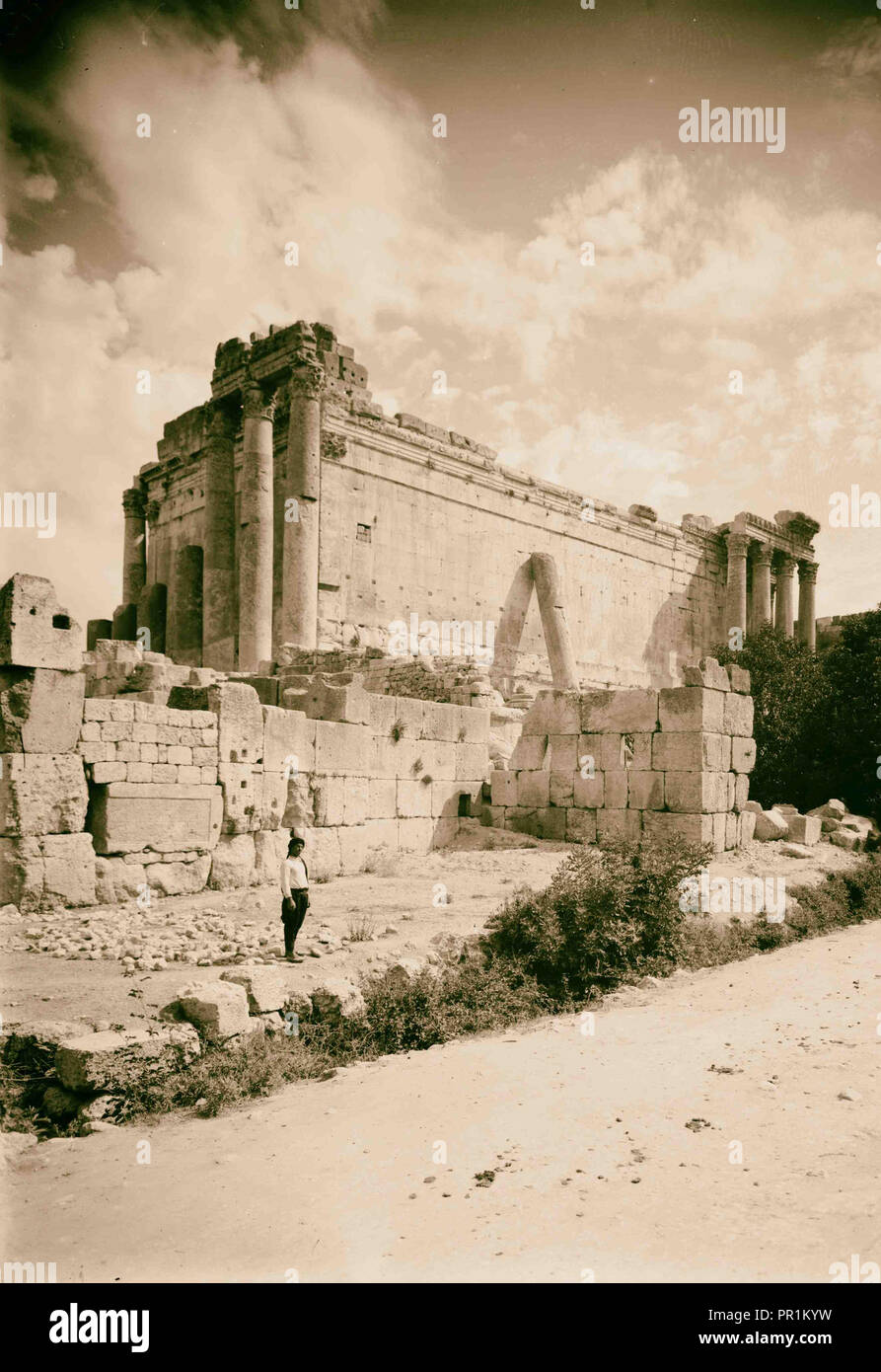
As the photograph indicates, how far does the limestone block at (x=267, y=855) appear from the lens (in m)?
10.6

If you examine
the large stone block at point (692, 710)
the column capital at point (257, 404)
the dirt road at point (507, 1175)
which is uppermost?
the column capital at point (257, 404)

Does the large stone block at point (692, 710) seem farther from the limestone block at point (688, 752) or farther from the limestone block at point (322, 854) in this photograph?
the limestone block at point (322, 854)

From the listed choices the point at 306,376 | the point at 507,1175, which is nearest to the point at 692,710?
the point at 507,1175

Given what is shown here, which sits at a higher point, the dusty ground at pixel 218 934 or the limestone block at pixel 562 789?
the limestone block at pixel 562 789

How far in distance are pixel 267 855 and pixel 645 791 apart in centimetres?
568

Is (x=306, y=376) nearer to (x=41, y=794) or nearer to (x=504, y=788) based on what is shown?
(x=504, y=788)

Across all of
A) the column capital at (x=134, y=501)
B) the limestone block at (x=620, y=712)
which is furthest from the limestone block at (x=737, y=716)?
the column capital at (x=134, y=501)

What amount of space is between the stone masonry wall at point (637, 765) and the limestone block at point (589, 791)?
2 cm

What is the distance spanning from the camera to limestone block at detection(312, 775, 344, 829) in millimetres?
11750

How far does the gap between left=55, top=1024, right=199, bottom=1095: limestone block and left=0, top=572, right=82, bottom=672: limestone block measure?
13.9 feet

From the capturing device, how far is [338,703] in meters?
12.4

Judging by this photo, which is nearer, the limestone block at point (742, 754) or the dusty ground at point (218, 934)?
the dusty ground at point (218, 934)

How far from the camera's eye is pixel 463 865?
12.4m

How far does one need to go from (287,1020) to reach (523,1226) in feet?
9.31
